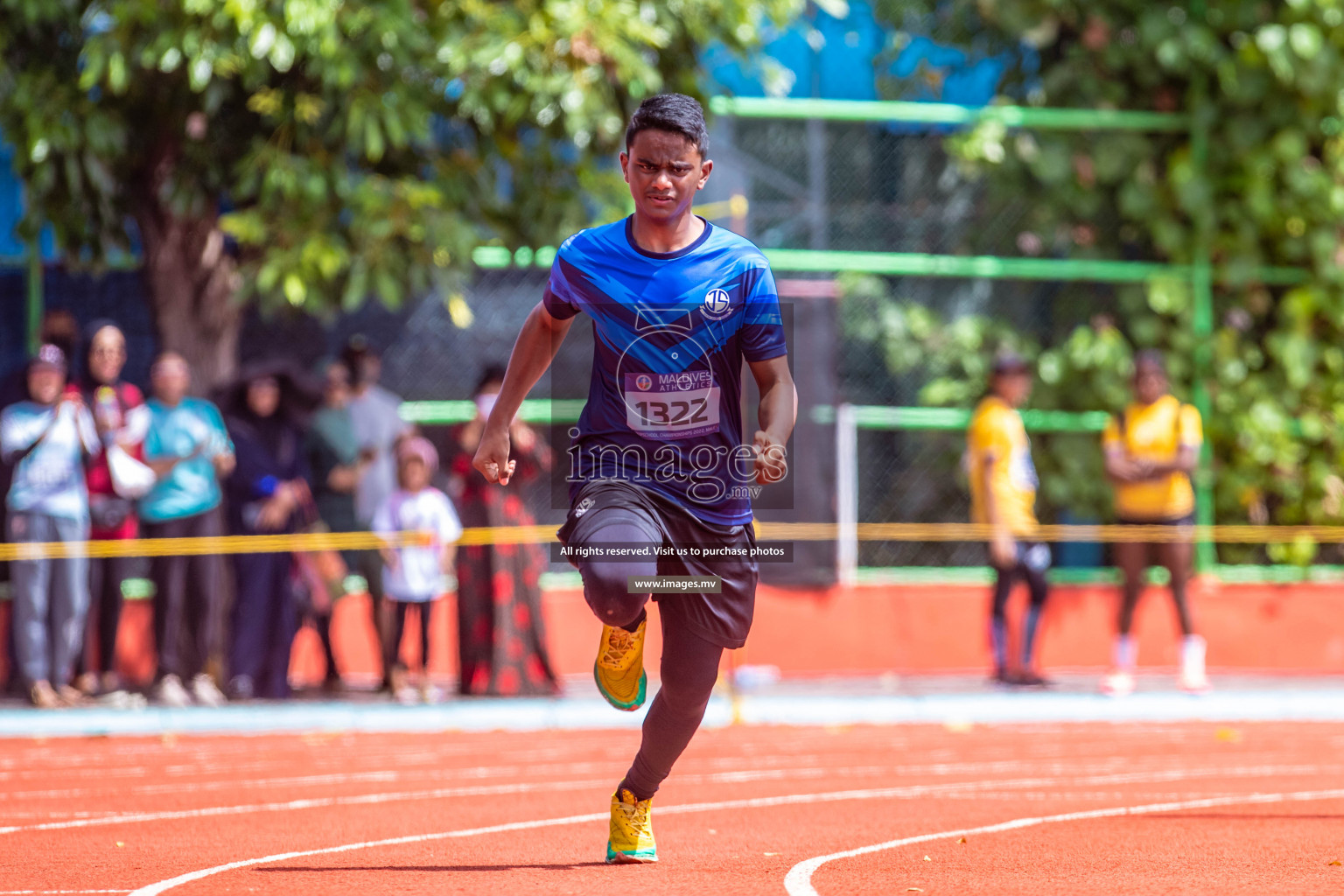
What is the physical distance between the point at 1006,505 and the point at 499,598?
3499mm

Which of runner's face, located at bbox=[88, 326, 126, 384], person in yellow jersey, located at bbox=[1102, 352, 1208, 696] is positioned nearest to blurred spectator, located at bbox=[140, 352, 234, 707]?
runner's face, located at bbox=[88, 326, 126, 384]

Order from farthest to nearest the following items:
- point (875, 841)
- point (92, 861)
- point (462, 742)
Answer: point (462, 742) → point (875, 841) → point (92, 861)

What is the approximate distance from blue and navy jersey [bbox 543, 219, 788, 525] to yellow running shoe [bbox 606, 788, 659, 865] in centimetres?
89

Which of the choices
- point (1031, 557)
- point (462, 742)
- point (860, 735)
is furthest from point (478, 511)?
point (1031, 557)

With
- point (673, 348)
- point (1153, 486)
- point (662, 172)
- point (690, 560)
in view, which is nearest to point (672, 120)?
point (662, 172)

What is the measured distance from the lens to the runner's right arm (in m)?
5.30

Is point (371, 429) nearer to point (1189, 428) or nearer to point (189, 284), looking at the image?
point (189, 284)

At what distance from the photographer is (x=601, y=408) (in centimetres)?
537

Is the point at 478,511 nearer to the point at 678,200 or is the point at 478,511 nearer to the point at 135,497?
the point at 135,497

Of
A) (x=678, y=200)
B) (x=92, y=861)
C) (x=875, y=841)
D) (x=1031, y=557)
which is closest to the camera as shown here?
(x=678, y=200)

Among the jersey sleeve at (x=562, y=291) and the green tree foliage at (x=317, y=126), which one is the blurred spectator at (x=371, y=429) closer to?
the green tree foliage at (x=317, y=126)

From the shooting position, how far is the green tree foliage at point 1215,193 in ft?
47.3

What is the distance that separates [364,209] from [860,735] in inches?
168

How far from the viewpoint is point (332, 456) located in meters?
12.4
